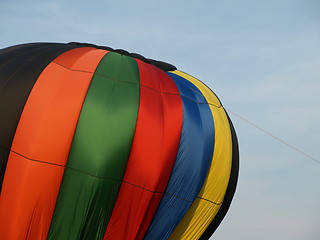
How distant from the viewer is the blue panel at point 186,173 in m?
10.0

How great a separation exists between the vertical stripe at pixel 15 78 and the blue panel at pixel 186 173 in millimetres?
2506

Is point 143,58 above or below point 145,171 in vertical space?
above

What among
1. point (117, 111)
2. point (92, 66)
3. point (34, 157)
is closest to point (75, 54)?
point (92, 66)

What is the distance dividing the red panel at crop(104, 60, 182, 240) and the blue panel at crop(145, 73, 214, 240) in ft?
0.48

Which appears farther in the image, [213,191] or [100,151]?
[213,191]

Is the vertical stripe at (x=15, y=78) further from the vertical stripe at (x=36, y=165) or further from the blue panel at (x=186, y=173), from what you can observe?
the blue panel at (x=186, y=173)

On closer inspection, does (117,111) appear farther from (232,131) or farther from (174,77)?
(232,131)

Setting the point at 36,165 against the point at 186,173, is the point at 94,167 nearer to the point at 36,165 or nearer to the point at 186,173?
the point at 36,165

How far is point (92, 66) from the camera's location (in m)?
10.3

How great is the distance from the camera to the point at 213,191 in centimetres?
1068

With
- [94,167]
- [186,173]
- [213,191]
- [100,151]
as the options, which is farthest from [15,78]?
[213,191]

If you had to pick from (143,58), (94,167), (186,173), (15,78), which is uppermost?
(143,58)

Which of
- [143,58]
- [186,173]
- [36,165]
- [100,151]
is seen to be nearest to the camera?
[36,165]

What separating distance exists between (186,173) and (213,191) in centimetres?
83
